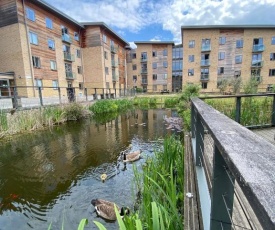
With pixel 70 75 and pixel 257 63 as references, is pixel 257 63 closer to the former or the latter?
pixel 257 63

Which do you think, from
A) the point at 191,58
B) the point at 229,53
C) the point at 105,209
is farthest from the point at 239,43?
the point at 105,209

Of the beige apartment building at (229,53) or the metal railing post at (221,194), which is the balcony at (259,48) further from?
the metal railing post at (221,194)

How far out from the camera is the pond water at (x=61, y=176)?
3.47 meters

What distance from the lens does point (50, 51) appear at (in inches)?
787

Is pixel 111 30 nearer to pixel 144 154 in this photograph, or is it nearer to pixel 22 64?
pixel 22 64

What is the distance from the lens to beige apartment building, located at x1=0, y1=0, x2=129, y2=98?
16.5 metres

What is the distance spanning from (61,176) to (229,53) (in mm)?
33095

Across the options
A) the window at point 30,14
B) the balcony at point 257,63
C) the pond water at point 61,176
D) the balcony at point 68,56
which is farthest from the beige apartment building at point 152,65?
the pond water at point 61,176

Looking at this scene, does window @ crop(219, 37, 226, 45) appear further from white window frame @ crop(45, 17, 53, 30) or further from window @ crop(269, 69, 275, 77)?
white window frame @ crop(45, 17, 53, 30)

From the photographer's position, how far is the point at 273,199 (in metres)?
0.39

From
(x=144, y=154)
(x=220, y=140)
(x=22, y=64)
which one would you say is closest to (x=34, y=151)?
(x=144, y=154)

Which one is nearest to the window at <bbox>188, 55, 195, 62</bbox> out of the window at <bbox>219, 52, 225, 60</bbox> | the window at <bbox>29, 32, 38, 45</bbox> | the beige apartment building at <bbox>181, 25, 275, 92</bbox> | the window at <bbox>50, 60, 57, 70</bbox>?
the beige apartment building at <bbox>181, 25, 275, 92</bbox>

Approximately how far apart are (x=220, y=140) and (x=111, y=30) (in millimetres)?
29425

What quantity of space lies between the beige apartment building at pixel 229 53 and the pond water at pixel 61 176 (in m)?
24.5
